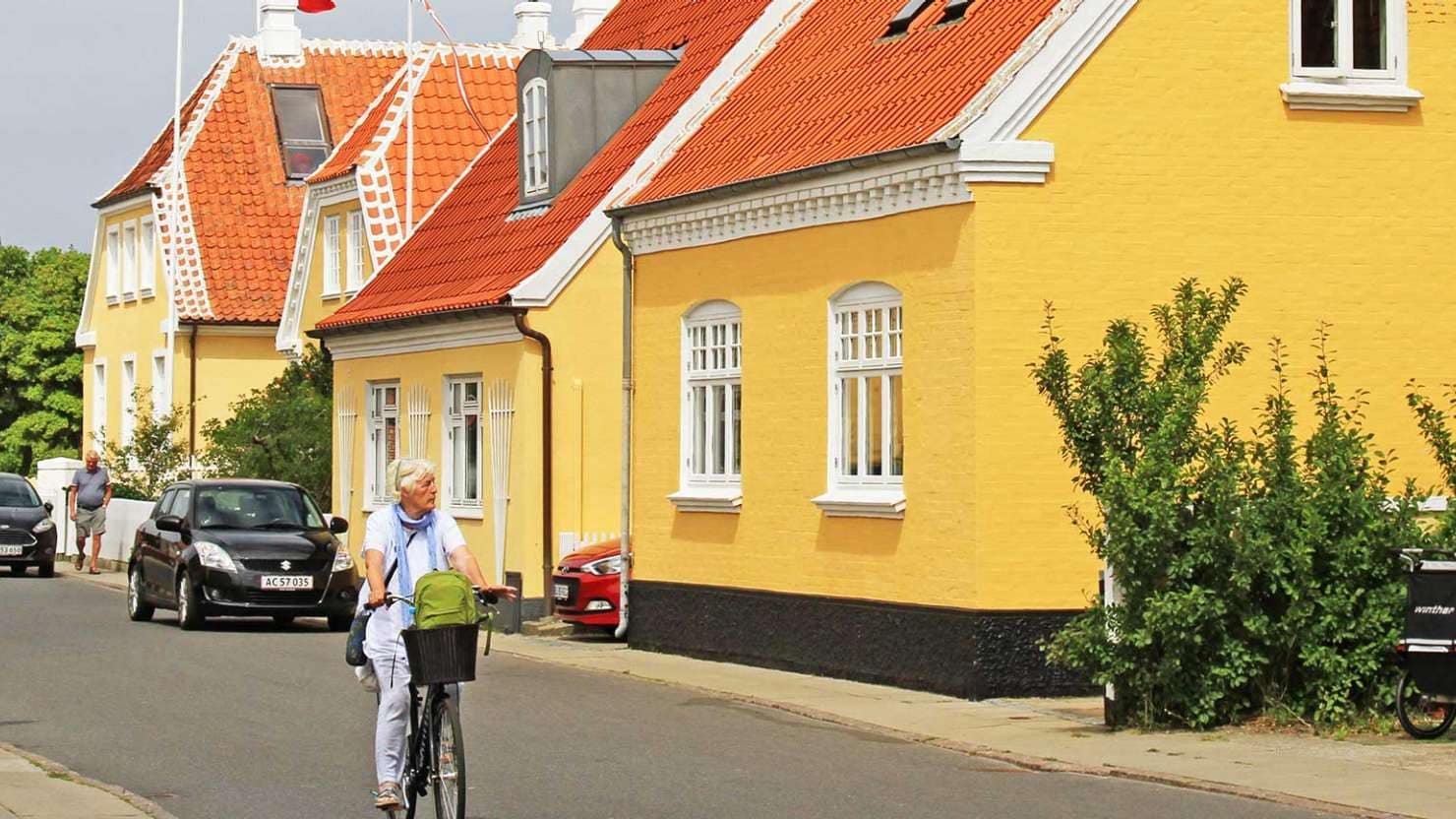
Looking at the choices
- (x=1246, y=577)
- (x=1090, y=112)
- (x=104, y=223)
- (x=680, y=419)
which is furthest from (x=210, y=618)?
(x=104, y=223)

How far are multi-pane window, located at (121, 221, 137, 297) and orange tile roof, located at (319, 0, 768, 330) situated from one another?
22.1 meters

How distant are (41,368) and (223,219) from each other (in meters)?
25.0

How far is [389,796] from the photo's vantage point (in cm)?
1155

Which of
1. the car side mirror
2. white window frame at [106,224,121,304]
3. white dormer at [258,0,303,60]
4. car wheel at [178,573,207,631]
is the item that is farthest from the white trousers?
white window frame at [106,224,121,304]

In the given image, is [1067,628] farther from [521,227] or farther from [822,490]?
[521,227]

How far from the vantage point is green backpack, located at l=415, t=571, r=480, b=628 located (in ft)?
37.2

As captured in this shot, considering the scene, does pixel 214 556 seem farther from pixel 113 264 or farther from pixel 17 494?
A: pixel 113 264

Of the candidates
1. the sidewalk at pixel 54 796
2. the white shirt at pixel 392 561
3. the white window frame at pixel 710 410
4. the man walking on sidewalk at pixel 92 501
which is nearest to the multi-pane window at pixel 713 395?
the white window frame at pixel 710 410

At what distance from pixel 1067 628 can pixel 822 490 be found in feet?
14.7

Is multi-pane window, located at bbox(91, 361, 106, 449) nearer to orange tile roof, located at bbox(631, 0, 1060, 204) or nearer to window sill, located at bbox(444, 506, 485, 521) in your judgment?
window sill, located at bbox(444, 506, 485, 521)

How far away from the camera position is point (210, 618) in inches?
1189

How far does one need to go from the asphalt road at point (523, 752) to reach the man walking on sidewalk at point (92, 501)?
55.6ft

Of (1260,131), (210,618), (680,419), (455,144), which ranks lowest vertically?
(210,618)

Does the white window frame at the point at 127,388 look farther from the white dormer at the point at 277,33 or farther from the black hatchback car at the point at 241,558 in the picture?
the black hatchback car at the point at 241,558
